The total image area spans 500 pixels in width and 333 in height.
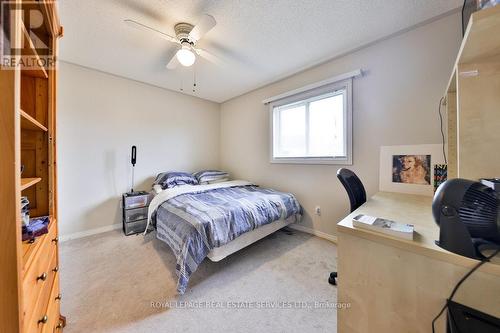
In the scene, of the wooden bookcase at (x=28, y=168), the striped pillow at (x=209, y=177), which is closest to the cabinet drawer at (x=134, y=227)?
the striped pillow at (x=209, y=177)

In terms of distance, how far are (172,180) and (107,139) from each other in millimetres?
1146

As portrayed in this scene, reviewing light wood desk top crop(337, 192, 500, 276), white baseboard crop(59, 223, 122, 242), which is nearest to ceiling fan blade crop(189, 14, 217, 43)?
light wood desk top crop(337, 192, 500, 276)

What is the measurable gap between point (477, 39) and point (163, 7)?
208 centimetres

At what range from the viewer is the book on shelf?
748 millimetres

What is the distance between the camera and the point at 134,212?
110 inches

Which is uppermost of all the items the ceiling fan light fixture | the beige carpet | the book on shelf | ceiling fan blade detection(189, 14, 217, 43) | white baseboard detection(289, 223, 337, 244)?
ceiling fan blade detection(189, 14, 217, 43)

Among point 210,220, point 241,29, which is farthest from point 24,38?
point 241,29

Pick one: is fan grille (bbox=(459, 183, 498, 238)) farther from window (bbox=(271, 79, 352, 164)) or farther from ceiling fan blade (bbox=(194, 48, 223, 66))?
ceiling fan blade (bbox=(194, 48, 223, 66))

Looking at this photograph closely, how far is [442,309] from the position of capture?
65 cm

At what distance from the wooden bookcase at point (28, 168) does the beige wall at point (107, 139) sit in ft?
6.19

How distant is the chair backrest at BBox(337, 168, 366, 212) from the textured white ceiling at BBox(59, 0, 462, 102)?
145 centimetres

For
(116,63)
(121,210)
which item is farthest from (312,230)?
(116,63)

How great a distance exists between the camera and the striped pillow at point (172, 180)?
117 inches

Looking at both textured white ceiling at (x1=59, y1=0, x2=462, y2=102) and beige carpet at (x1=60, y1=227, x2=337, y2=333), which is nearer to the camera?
beige carpet at (x1=60, y1=227, x2=337, y2=333)
